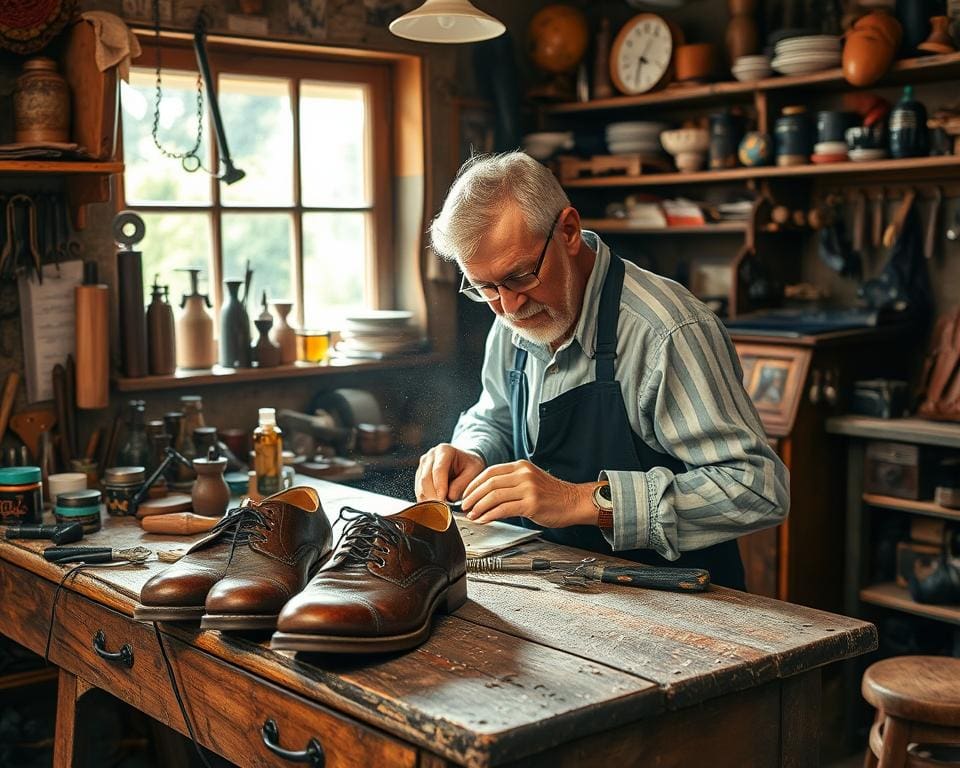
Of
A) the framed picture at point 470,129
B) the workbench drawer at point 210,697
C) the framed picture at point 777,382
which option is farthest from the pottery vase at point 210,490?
the framed picture at point 470,129

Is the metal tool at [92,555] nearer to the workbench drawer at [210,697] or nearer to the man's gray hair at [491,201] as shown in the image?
the workbench drawer at [210,697]

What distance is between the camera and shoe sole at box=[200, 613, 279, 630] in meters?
1.78

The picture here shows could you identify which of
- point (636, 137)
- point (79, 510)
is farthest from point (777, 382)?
point (79, 510)

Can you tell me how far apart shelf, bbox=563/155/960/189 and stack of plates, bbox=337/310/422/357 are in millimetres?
1041

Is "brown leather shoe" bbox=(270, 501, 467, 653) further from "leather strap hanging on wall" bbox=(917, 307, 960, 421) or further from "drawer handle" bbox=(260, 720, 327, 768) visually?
"leather strap hanging on wall" bbox=(917, 307, 960, 421)

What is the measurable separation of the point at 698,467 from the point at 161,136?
2.42m

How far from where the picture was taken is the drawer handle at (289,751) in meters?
1.67

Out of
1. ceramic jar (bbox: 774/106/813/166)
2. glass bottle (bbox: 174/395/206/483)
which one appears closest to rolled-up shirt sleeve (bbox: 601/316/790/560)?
glass bottle (bbox: 174/395/206/483)

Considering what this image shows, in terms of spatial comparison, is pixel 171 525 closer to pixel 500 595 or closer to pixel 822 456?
pixel 500 595

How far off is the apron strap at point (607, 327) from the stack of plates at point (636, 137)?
2371 millimetres

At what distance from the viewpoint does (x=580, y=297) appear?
8.09 ft

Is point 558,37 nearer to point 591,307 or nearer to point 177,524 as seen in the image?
point 591,307

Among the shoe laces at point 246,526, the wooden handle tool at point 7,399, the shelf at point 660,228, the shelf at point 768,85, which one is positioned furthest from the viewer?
the shelf at point 660,228

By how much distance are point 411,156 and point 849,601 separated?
2.27 m
